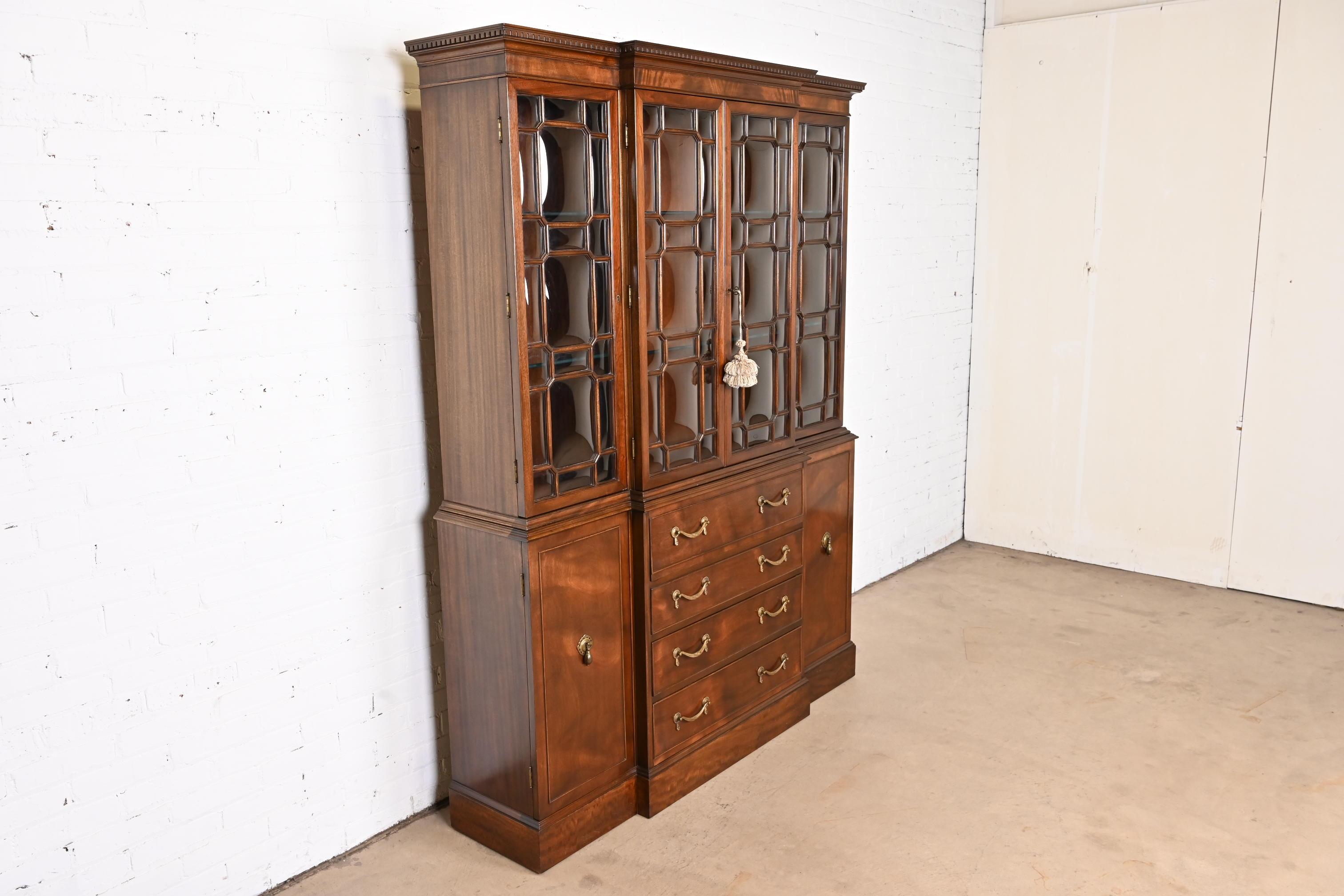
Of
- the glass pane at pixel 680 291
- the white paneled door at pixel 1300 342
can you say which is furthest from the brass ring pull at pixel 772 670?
the white paneled door at pixel 1300 342

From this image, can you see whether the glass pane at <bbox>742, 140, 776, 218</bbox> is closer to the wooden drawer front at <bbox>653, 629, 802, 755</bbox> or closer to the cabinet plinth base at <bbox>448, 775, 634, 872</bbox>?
the wooden drawer front at <bbox>653, 629, 802, 755</bbox>

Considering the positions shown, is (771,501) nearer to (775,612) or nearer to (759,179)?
(775,612)

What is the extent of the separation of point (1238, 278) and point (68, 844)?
4.79 m

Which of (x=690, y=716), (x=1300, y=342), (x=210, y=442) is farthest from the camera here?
(x=1300, y=342)

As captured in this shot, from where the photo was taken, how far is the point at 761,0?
3.92 meters

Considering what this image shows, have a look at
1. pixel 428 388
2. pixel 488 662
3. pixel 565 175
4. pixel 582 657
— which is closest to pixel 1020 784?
pixel 582 657

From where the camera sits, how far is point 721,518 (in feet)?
10.4

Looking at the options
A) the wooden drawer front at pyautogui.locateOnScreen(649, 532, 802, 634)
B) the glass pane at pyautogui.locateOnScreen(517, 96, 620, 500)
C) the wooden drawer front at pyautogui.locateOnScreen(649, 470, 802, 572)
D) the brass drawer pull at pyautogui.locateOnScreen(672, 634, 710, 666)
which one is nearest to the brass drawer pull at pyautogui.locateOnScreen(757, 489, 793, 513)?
the wooden drawer front at pyautogui.locateOnScreen(649, 470, 802, 572)

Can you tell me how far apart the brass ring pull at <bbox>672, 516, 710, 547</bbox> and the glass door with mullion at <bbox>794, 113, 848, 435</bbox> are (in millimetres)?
597

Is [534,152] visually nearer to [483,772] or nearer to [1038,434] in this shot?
[483,772]

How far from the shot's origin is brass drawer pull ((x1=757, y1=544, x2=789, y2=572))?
3.36 metres

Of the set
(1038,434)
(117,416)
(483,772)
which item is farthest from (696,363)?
(1038,434)

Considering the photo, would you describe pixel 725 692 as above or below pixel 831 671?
above

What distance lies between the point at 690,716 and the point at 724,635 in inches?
10.8
